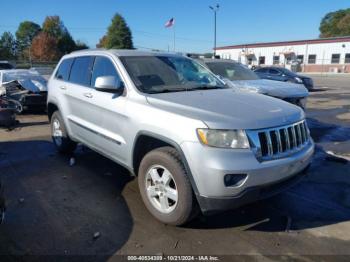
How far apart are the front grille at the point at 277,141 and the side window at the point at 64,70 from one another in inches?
148

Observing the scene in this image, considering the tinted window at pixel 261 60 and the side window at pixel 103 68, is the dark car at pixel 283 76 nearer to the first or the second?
the side window at pixel 103 68

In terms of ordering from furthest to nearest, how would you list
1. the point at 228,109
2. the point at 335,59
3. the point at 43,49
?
the point at 43,49
the point at 335,59
the point at 228,109

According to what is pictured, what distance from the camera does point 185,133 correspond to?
3.17 m

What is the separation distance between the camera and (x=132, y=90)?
3.99 meters

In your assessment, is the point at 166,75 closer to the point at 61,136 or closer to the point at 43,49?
the point at 61,136

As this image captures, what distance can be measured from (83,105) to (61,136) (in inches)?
50.1

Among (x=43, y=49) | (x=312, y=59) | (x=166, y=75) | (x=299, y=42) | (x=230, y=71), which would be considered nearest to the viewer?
(x=166, y=75)

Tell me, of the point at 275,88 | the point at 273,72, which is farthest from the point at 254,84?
the point at 273,72

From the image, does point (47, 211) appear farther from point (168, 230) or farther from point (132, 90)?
point (132, 90)

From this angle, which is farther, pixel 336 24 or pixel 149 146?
pixel 336 24

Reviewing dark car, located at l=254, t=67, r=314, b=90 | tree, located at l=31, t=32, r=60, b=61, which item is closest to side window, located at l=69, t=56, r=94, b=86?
dark car, located at l=254, t=67, r=314, b=90

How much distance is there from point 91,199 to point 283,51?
2158 inches

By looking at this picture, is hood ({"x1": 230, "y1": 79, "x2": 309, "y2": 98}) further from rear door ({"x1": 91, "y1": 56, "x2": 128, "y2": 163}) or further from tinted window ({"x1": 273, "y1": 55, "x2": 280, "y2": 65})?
tinted window ({"x1": 273, "y1": 55, "x2": 280, "y2": 65})

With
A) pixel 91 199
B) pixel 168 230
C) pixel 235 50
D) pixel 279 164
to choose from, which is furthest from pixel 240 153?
pixel 235 50
